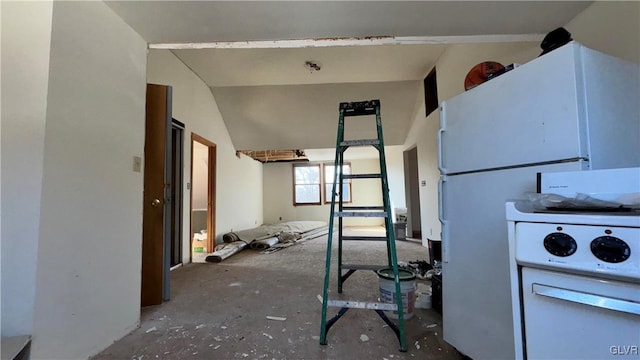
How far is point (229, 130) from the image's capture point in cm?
561

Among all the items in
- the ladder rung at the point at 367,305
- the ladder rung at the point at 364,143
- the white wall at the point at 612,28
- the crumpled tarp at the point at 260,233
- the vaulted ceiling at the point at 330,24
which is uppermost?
the vaulted ceiling at the point at 330,24

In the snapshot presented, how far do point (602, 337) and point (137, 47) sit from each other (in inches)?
108

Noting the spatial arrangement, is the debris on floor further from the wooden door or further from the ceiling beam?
the ceiling beam

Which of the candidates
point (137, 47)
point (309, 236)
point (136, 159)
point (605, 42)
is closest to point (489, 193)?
point (605, 42)

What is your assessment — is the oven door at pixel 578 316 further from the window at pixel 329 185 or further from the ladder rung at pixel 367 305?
the window at pixel 329 185

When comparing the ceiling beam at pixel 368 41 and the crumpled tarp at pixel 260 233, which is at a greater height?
the ceiling beam at pixel 368 41

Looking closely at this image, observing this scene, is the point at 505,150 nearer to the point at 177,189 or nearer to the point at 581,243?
the point at 581,243

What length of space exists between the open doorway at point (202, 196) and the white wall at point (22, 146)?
2.69 m

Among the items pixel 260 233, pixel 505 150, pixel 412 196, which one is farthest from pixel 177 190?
pixel 412 196

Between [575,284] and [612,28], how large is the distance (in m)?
1.66

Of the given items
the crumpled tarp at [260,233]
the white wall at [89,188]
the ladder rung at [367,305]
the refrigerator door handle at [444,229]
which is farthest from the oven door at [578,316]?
the crumpled tarp at [260,233]

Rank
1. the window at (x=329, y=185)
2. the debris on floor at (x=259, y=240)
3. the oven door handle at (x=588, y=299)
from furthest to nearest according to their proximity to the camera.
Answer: the window at (x=329, y=185)
the debris on floor at (x=259, y=240)
the oven door handle at (x=588, y=299)

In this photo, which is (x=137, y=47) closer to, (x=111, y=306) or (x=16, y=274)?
(x=16, y=274)

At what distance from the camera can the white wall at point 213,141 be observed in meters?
3.42
